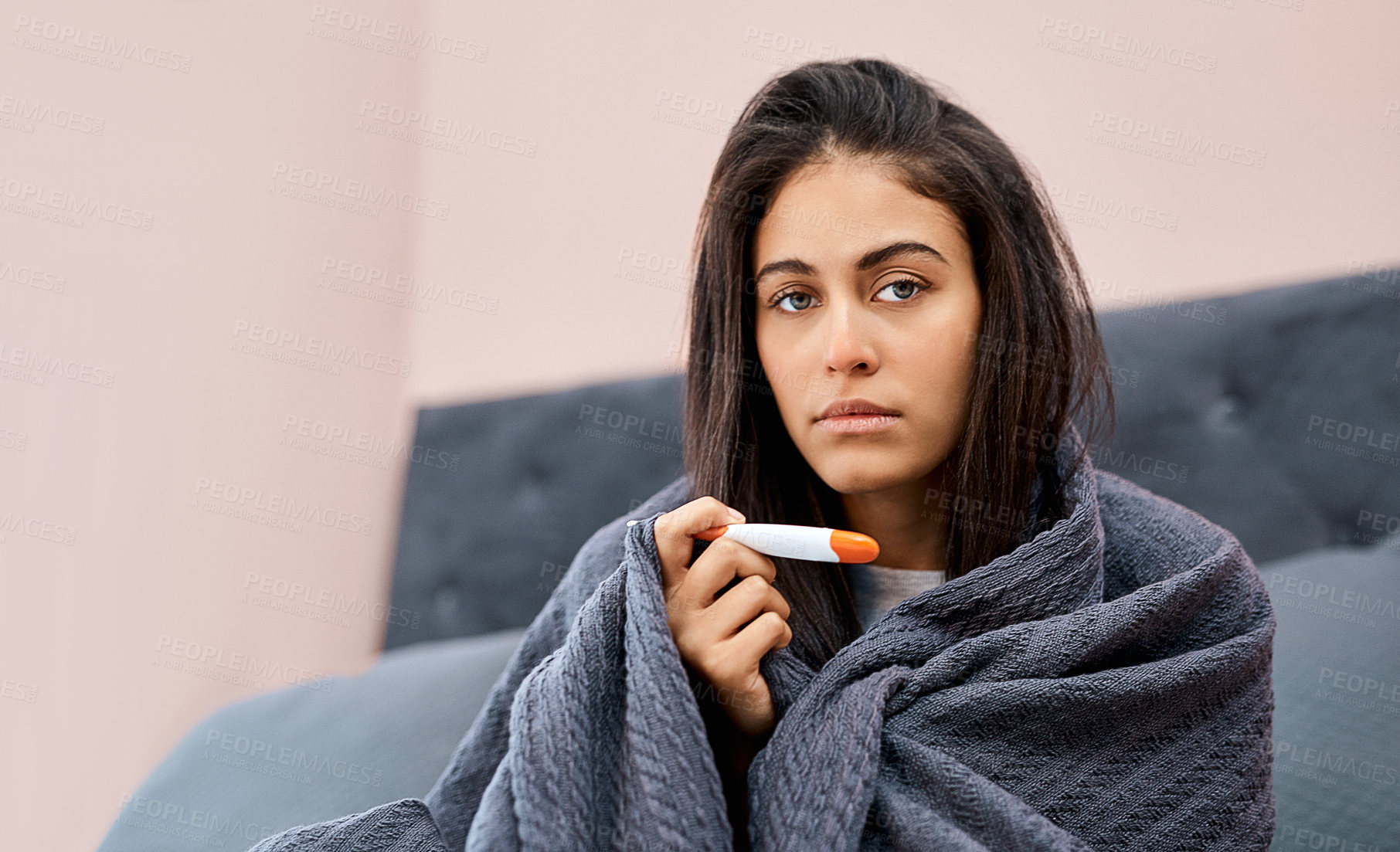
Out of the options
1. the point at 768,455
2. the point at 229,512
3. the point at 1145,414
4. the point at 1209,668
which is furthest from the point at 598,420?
the point at 1209,668

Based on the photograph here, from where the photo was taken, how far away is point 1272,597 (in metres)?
1.28

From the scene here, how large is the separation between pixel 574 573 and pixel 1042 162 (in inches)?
36.3

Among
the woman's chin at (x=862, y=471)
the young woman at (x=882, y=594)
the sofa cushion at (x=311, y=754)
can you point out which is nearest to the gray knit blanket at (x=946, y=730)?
the young woman at (x=882, y=594)

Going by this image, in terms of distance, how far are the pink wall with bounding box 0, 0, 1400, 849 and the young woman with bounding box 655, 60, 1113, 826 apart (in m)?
0.53

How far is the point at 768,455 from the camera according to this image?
1062mm

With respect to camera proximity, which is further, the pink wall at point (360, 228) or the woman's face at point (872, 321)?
the pink wall at point (360, 228)

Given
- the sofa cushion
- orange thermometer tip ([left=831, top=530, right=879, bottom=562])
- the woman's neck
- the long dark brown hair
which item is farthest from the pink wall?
orange thermometer tip ([left=831, top=530, right=879, bottom=562])

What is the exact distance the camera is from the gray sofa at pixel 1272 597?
3.75ft

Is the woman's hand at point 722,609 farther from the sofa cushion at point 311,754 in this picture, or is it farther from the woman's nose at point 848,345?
the sofa cushion at point 311,754

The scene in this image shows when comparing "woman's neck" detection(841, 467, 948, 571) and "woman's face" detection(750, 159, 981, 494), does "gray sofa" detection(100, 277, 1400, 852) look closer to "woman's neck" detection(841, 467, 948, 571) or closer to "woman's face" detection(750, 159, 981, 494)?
"woman's neck" detection(841, 467, 948, 571)

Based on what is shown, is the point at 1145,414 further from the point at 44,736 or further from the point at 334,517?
the point at 44,736

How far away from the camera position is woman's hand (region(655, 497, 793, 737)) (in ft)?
2.71

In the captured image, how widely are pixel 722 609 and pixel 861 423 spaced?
0.21 m

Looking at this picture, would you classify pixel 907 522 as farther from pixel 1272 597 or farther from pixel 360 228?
pixel 360 228
